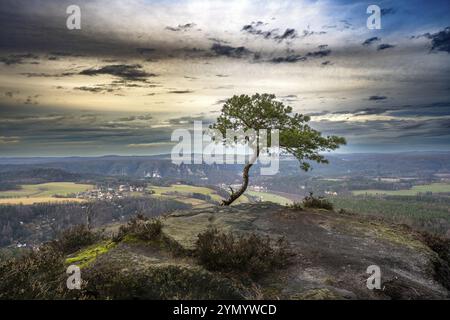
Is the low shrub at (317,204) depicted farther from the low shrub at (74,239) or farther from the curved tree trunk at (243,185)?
the low shrub at (74,239)

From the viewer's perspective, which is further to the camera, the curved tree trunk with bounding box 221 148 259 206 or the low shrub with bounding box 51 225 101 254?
the curved tree trunk with bounding box 221 148 259 206

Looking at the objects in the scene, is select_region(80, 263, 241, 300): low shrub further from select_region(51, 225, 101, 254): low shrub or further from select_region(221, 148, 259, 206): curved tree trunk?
select_region(221, 148, 259, 206): curved tree trunk

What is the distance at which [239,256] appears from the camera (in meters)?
10.7

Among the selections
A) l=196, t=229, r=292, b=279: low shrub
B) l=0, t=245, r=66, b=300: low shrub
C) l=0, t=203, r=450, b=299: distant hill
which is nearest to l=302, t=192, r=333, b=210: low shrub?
l=0, t=203, r=450, b=299: distant hill

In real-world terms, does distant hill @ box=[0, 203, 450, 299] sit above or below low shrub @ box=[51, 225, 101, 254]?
above

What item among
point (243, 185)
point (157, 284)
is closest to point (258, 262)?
point (157, 284)

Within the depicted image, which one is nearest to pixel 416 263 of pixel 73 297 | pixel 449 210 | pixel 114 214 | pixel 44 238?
pixel 73 297

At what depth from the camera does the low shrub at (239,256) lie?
34.1 ft

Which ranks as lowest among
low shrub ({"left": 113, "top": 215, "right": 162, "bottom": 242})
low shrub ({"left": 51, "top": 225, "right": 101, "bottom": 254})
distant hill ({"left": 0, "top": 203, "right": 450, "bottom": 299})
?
low shrub ({"left": 51, "top": 225, "right": 101, "bottom": 254})

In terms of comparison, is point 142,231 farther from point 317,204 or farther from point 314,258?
point 317,204

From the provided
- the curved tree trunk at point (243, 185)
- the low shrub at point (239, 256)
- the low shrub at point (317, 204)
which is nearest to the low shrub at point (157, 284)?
the low shrub at point (239, 256)

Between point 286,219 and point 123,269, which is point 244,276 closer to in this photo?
point 123,269

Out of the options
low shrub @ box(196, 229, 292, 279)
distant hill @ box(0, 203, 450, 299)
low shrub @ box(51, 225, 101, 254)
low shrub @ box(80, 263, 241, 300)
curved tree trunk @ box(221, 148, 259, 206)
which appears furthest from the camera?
curved tree trunk @ box(221, 148, 259, 206)

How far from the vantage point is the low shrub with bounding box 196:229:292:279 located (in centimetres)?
1041
